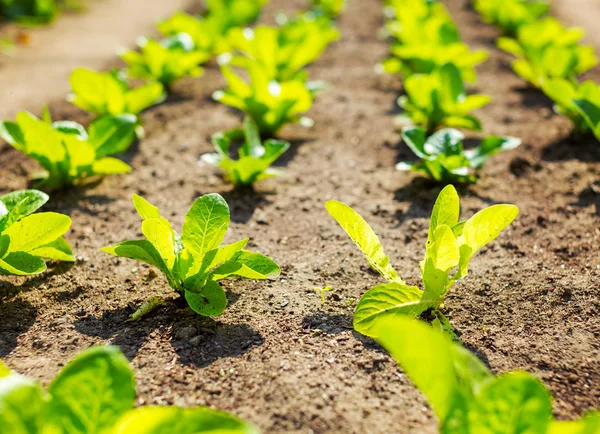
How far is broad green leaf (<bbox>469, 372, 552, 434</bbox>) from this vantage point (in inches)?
49.8

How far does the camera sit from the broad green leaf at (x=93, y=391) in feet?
4.23

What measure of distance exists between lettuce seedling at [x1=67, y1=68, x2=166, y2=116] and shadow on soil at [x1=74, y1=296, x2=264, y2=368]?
169cm

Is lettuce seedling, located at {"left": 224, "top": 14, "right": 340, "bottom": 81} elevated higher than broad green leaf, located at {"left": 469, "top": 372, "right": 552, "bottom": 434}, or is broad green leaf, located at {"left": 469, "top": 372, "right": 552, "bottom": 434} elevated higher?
broad green leaf, located at {"left": 469, "top": 372, "right": 552, "bottom": 434}

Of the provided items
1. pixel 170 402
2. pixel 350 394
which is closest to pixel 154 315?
pixel 170 402

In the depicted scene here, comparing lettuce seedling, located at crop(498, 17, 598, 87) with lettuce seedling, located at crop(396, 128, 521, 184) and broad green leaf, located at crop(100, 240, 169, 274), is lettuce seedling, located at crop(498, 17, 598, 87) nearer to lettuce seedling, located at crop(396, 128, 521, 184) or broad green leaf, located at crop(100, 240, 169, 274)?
lettuce seedling, located at crop(396, 128, 521, 184)

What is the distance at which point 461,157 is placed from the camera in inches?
115

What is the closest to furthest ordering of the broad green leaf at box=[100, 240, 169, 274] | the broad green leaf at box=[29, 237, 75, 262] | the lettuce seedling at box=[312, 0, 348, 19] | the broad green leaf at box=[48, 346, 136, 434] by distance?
1. the broad green leaf at box=[48, 346, 136, 434]
2. the broad green leaf at box=[100, 240, 169, 274]
3. the broad green leaf at box=[29, 237, 75, 262]
4. the lettuce seedling at box=[312, 0, 348, 19]

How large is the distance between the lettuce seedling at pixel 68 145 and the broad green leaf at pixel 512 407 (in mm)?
2061

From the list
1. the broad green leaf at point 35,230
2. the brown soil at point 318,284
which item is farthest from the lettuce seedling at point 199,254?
the broad green leaf at point 35,230

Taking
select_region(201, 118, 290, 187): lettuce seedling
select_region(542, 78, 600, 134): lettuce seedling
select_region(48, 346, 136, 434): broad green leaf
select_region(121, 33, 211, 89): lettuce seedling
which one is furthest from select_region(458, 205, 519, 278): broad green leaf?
select_region(121, 33, 211, 89): lettuce seedling

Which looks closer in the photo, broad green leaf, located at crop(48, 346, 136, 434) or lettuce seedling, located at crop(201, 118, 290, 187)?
broad green leaf, located at crop(48, 346, 136, 434)

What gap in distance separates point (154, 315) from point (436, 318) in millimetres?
924

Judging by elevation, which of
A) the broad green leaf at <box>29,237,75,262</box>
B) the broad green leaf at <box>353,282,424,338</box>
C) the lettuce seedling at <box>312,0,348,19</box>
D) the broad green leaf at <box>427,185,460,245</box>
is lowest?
the lettuce seedling at <box>312,0,348,19</box>

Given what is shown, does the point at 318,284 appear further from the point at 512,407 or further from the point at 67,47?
the point at 67,47
